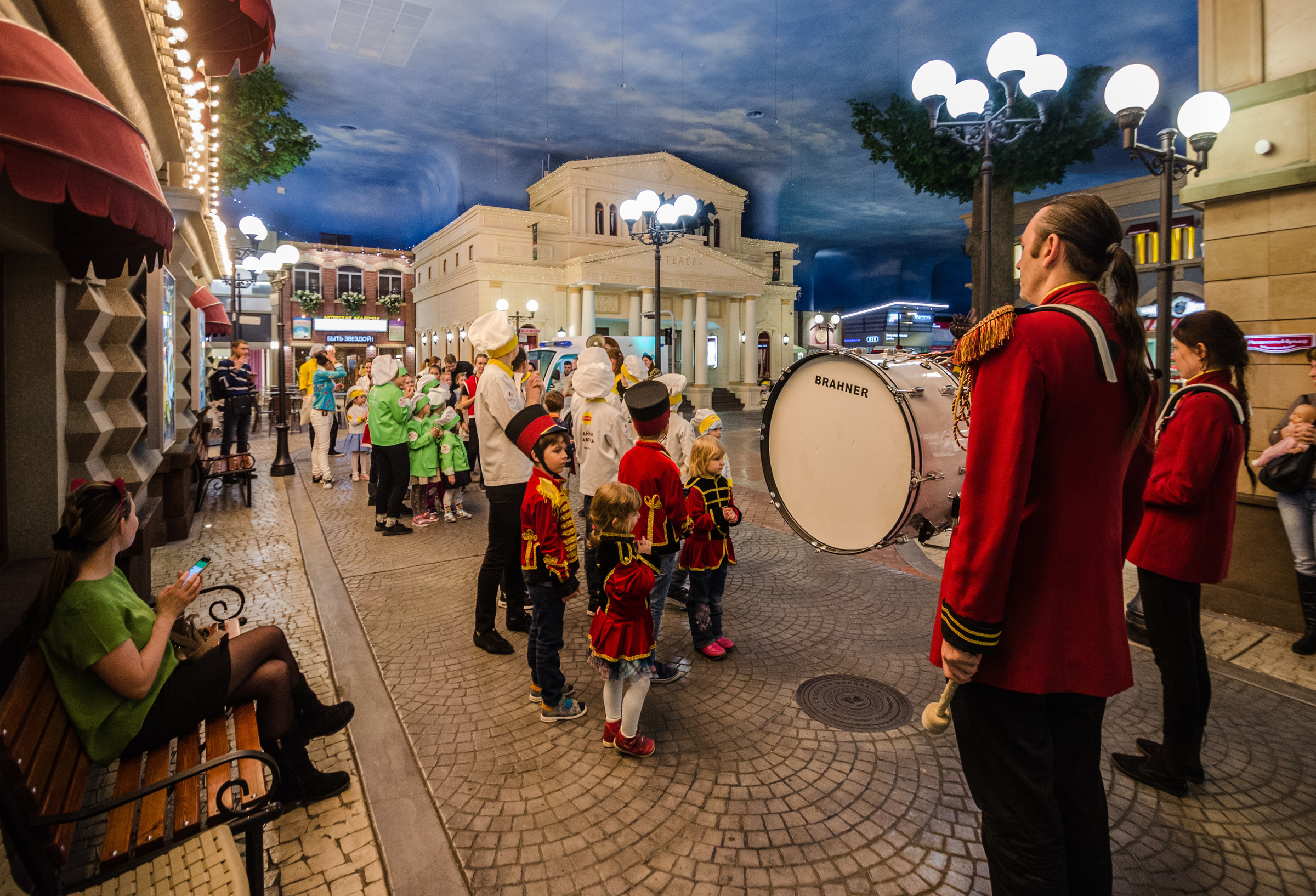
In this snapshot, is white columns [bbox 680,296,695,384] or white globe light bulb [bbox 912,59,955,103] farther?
white columns [bbox 680,296,695,384]

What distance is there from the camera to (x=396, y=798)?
10.1ft

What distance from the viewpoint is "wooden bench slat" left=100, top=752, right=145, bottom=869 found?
204 centimetres

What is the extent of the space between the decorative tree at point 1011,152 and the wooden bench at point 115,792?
56.4ft

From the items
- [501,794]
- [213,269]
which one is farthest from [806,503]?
[213,269]

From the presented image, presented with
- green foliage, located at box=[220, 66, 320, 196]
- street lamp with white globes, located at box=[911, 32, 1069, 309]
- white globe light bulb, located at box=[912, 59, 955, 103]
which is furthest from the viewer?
green foliage, located at box=[220, 66, 320, 196]

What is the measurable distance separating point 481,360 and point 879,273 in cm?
5276

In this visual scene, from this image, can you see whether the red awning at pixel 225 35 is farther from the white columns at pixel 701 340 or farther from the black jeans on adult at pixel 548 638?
the white columns at pixel 701 340

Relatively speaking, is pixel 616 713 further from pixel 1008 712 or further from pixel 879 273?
pixel 879 273

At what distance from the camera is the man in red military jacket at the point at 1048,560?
179cm

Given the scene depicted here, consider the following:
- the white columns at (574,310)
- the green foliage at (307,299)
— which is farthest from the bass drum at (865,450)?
the green foliage at (307,299)

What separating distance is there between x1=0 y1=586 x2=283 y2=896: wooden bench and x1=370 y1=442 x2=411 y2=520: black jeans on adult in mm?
5615

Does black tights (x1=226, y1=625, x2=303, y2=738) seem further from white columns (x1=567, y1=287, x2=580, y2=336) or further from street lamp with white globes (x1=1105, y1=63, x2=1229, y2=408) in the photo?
→ white columns (x1=567, y1=287, x2=580, y2=336)

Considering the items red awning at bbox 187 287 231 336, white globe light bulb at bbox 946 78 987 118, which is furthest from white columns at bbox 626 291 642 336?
white globe light bulb at bbox 946 78 987 118

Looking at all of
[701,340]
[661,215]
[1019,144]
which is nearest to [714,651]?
[661,215]
